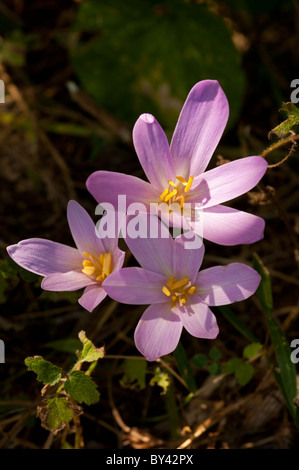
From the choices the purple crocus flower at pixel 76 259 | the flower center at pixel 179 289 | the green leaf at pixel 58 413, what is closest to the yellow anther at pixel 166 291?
the flower center at pixel 179 289

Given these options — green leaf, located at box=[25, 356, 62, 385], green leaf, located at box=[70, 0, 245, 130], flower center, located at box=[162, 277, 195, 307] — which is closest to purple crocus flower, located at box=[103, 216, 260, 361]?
flower center, located at box=[162, 277, 195, 307]

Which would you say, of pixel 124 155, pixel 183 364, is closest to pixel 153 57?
pixel 124 155

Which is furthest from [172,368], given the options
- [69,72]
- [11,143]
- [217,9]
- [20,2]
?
[20,2]

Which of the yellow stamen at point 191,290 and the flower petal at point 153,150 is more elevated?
the flower petal at point 153,150

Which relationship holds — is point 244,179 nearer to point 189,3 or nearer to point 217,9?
→ point 189,3

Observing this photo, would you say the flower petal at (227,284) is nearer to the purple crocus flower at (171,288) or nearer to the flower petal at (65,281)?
the purple crocus flower at (171,288)

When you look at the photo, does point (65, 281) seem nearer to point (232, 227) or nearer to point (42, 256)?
point (42, 256)
